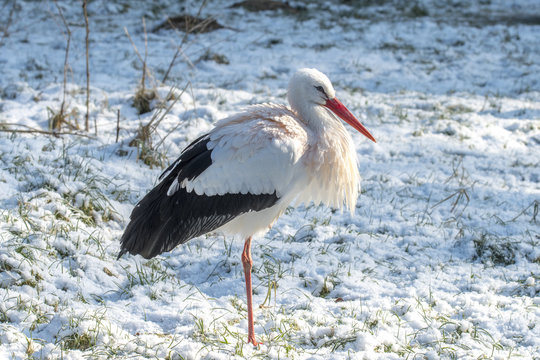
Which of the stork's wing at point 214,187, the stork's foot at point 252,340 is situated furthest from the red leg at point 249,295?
the stork's wing at point 214,187

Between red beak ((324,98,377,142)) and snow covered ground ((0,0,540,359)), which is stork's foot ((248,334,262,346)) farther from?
red beak ((324,98,377,142))

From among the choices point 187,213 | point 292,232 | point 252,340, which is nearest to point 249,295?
point 252,340

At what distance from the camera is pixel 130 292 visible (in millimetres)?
3391

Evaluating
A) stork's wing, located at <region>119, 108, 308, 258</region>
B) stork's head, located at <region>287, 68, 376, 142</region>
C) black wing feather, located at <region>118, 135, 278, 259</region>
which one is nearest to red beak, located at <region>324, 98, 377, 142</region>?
stork's head, located at <region>287, 68, 376, 142</region>

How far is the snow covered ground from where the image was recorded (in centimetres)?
302

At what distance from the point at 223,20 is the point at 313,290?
24.3 ft

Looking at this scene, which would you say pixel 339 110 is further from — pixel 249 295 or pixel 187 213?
pixel 249 295

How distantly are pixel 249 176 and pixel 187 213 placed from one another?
1.34 ft

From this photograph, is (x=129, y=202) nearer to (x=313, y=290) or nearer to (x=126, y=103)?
(x=313, y=290)

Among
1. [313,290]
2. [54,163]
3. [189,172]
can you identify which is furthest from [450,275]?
[54,163]

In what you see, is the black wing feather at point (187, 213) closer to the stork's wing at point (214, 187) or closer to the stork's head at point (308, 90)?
the stork's wing at point (214, 187)

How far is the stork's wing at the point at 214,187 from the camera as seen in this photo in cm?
311

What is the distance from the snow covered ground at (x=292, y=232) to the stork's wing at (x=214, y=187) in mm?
410

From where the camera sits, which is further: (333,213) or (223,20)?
(223,20)
